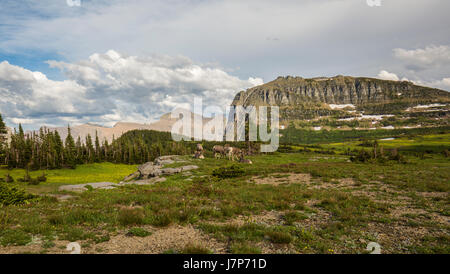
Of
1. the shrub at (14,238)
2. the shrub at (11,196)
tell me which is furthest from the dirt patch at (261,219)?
the shrub at (11,196)

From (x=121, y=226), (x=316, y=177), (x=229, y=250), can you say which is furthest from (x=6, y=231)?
(x=316, y=177)

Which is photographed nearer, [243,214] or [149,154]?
[243,214]

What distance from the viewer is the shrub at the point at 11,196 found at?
15.7 meters

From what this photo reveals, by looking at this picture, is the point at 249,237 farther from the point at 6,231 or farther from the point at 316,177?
the point at 316,177

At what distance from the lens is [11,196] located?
53.2 ft

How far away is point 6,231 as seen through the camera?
30.0 feet

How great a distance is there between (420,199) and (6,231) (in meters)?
24.5

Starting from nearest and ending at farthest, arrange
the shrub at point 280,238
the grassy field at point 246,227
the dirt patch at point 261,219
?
1. the grassy field at point 246,227
2. the shrub at point 280,238
3. the dirt patch at point 261,219

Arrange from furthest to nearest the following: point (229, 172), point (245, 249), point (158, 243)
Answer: point (229, 172) < point (158, 243) < point (245, 249)

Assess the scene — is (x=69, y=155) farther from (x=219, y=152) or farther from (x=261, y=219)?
(x=261, y=219)

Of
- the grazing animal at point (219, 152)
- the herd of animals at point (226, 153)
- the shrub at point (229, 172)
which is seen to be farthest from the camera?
the grazing animal at point (219, 152)

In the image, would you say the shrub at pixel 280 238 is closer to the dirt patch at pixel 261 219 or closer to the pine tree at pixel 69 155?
the dirt patch at pixel 261 219

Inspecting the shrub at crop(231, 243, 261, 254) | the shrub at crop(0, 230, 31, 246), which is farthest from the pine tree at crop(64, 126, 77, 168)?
the shrub at crop(231, 243, 261, 254)

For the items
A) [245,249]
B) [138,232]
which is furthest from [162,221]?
[245,249]
